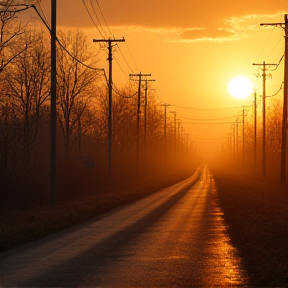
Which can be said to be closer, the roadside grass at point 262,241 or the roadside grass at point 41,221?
the roadside grass at point 262,241

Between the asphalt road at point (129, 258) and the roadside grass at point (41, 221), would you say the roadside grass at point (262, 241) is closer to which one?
the asphalt road at point (129, 258)

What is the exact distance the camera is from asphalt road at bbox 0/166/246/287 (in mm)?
10742

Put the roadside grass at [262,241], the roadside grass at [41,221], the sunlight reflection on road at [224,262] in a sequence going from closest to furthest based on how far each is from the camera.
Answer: the sunlight reflection on road at [224,262], the roadside grass at [262,241], the roadside grass at [41,221]

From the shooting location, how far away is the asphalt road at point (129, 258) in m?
10.7

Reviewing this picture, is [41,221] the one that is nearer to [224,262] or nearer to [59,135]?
[224,262]

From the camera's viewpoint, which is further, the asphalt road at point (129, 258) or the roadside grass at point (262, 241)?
the roadside grass at point (262, 241)

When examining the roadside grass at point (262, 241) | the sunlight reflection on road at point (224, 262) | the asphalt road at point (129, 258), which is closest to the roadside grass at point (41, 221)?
the asphalt road at point (129, 258)

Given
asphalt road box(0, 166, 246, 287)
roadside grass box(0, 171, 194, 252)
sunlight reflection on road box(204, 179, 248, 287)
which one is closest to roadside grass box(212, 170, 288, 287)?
sunlight reflection on road box(204, 179, 248, 287)

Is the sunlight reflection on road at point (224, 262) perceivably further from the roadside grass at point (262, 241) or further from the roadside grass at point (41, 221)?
the roadside grass at point (41, 221)

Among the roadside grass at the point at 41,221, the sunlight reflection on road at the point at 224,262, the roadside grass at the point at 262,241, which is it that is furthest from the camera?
the roadside grass at the point at 41,221

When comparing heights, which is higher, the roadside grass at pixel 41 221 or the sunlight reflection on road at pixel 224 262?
the sunlight reflection on road at pixel 224 262

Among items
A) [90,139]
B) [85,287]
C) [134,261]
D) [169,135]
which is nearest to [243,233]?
[134,261]

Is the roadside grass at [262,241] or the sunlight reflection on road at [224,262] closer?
the sunlight reflection on road at [224,262]

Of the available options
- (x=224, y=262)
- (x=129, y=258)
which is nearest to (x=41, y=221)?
(x=129, y=258)
